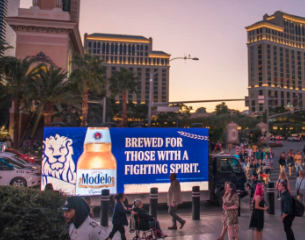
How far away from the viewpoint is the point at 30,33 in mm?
41375

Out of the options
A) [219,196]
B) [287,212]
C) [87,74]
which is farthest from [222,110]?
[287,212]

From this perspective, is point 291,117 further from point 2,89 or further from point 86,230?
point 86,230

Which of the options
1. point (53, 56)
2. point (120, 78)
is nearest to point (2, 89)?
point (53, 56)

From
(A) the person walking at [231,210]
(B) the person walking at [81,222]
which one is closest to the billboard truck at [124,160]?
(A) the person walking at [231,210]

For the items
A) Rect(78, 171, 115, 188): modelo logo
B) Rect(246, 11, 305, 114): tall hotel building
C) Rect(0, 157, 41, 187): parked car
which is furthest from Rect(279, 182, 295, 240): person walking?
Rect(246, 11, 305, 114): tall hotel building

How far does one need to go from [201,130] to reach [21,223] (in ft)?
26.6

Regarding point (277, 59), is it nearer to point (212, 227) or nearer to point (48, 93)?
point (48, 93)

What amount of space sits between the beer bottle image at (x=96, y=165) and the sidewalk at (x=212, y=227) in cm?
150

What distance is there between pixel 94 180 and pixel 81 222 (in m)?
6.87

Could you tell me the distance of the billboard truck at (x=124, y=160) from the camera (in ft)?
32.6

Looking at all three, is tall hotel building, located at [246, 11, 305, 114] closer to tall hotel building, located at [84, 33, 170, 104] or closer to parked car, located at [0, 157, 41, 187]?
tall hotel building, located at [84, 33, 170, 104]

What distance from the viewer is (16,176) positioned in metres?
13.1

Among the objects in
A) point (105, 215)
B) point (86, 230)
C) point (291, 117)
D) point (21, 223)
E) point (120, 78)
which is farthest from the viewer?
point (291, 117)

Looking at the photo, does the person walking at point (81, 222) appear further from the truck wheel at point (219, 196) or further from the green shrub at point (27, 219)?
the truck wheel at point (219, 196)
